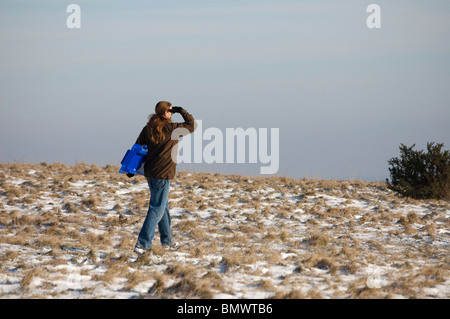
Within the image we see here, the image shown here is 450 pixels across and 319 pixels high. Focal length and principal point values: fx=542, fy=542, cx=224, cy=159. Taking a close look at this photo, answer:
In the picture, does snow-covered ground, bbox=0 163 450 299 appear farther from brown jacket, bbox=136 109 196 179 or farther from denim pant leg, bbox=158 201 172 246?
brown jacket, bbox=136 109 196 179

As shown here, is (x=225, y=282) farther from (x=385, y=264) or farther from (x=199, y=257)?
(x=385, y=264)

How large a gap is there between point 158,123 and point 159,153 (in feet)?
1.55

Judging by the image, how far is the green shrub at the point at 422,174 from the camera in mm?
17094

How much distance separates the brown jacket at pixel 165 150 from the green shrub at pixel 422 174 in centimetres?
1100

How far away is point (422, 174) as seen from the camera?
17766mm

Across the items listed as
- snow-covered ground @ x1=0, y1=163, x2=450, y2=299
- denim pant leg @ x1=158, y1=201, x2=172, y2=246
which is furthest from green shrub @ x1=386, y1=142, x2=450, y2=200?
denim pant leg @ x1=158, y1=201, x2=172, y2=246

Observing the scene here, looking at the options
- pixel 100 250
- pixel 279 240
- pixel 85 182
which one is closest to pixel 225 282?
pixel 100 250

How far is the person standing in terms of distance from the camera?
27.8 ft

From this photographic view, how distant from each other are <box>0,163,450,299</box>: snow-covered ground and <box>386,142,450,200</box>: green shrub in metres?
0.84

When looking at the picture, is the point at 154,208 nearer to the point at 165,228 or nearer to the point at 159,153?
the point at 165,228

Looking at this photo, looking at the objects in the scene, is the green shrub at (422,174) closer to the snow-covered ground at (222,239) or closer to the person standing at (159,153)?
the snow-covered ground at (222,239)

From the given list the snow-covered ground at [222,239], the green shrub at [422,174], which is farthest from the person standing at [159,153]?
the green shrub at [422,174]

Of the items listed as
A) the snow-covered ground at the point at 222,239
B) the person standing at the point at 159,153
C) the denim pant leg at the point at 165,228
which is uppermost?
the person standing at the point at 159,153

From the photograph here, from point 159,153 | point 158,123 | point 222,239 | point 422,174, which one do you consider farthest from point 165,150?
point 422,174
